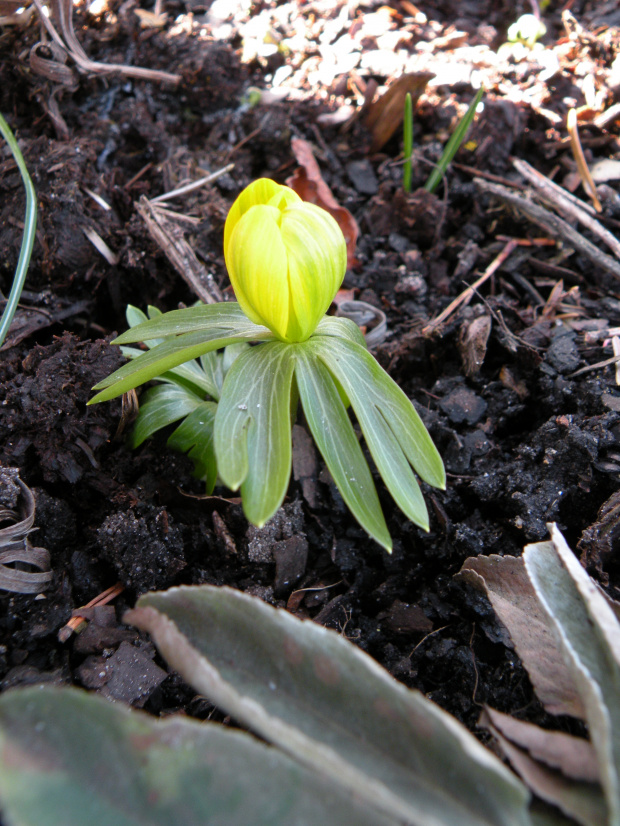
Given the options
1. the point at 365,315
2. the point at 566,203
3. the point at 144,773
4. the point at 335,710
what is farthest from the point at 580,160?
the point at 144,773

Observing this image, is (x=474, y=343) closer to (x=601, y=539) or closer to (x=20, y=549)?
(x=601, y=539)

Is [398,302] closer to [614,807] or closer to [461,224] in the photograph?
[461,224]

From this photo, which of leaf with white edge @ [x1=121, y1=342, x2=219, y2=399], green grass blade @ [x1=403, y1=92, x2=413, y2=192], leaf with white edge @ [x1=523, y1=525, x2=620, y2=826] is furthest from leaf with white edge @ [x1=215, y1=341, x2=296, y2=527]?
green grass blade @ [x1=403, y1=92, x2=413, y2=192]

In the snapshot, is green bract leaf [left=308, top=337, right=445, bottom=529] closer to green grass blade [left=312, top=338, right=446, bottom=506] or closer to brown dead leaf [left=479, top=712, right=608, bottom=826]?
green grass blade [left=312, top=338, right=446, bottom=506]

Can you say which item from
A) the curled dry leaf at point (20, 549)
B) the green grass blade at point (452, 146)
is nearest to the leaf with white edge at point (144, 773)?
the curled dry leaf at point (20, 549)

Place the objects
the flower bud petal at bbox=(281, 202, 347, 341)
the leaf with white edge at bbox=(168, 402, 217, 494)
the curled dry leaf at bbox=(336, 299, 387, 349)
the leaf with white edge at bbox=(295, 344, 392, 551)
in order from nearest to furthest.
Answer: the leaf with white edge at bbox=(295, 344, 392, 551), the flower bud petal at bbox=(281, 202, 347, 341), the leaf with white edge at bbox=(168, 402, 217, 494), the curled dry leaf at bbox=(336, 299, 387, 349)

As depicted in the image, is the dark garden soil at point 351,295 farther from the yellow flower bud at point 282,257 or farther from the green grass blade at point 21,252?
the yellow flower bud at point 282,257
